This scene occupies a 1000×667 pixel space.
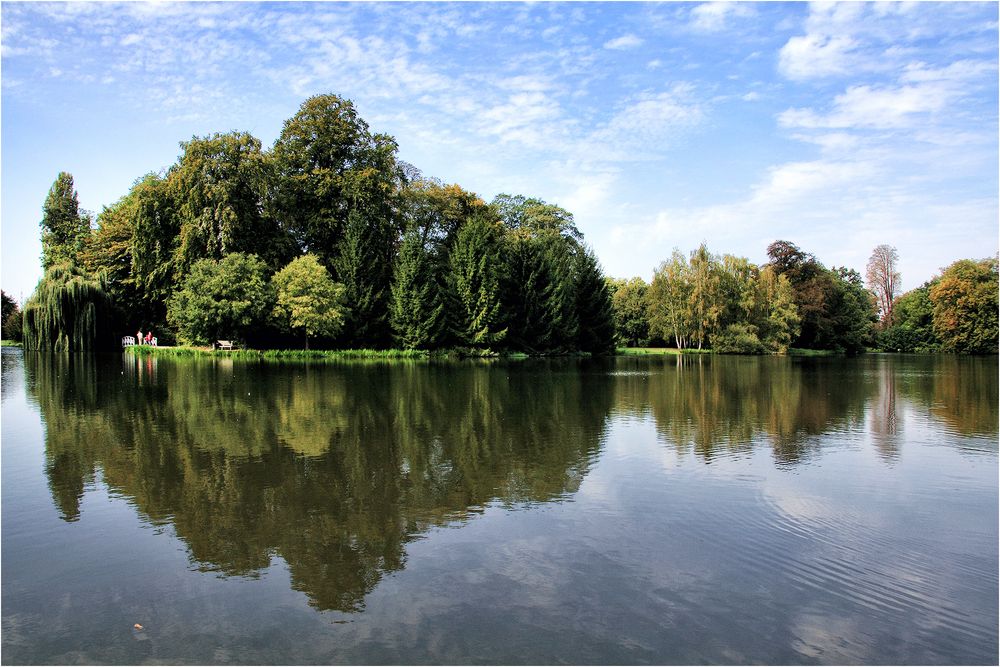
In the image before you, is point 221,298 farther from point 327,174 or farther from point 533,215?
point 533,215

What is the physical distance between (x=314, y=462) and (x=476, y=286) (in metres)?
40.4

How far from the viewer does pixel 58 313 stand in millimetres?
42000

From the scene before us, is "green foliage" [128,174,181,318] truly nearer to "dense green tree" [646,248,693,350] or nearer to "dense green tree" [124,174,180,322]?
"dense green tree" [124,174,180,322]

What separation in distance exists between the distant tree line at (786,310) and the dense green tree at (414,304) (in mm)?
20505

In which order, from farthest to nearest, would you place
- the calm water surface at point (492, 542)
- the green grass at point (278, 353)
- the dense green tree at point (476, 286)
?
the dense green tree at point (476, 286), the green grass at point (278, 353), the calm water surface at point (492, 542)

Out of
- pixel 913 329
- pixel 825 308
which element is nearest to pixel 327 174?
pixel 825 308

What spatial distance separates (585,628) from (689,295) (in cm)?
6349

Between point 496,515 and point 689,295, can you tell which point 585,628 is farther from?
point 689,295

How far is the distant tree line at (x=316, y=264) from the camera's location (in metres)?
43.2

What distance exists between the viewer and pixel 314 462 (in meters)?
9.59

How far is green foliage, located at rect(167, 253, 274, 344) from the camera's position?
41250mm

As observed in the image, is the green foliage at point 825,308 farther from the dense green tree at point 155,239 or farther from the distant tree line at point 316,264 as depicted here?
the dense green tree at point 155,239

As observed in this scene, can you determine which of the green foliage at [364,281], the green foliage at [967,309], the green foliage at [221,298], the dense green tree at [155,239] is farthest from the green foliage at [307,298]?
the green foliage at [967,309]

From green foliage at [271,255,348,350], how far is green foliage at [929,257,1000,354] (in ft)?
208
